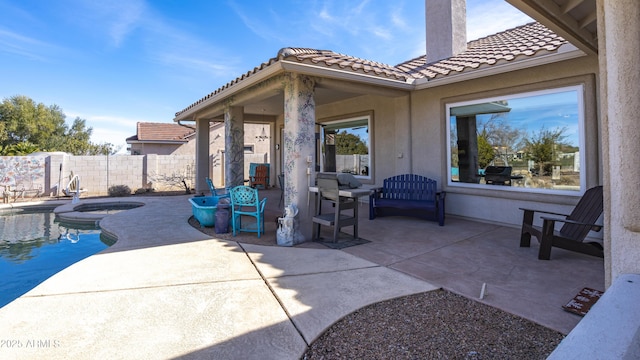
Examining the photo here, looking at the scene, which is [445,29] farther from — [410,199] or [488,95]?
[410,199]

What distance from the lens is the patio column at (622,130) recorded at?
1.86 meters

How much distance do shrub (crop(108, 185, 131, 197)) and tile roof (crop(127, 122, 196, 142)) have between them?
23.7ft

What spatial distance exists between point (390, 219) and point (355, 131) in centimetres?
352

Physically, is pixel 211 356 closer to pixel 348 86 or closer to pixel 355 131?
pixel 348 86

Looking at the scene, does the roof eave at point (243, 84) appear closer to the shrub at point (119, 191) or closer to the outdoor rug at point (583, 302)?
the outdoor rug at point (583, 302)

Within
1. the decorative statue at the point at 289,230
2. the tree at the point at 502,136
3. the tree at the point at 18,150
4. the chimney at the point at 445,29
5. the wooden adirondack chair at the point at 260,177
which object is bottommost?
the decorative statue at the point at 289,230

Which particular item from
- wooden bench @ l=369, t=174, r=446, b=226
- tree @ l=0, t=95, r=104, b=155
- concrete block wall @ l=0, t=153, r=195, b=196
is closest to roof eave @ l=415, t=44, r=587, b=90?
wooden bench @ l=369, t=174, r=446, b=226

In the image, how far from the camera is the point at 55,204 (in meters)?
10.8

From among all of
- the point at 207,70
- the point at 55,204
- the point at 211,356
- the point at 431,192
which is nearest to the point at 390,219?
the point at 431,192

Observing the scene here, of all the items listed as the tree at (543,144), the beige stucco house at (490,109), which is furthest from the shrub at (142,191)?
the tree at (543,144)

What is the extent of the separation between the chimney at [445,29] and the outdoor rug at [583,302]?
7282 millimetres

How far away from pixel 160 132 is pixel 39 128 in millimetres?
11536

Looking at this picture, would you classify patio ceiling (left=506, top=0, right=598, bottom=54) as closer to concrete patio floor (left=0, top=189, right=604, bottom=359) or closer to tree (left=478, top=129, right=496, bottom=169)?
tree (left=478, top=129, right=496, bottom=169)

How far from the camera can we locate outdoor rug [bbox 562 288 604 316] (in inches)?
111
